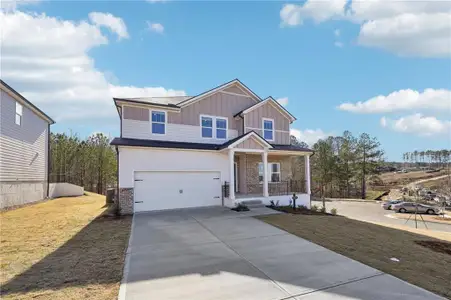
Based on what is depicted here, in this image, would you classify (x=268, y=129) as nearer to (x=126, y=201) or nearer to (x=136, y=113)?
(x=136, y=113)

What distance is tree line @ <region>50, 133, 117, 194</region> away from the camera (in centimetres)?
2811

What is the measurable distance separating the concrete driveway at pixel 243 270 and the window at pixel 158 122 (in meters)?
7.08

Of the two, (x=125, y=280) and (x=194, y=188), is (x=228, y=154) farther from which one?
(x=125, y=280)

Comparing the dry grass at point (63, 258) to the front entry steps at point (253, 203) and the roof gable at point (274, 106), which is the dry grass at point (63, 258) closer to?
the front entry steps at point (253, 203)

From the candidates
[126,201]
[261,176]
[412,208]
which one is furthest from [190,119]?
[412,208]

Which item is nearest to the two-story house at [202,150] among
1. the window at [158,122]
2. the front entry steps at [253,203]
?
the window at [158,122]

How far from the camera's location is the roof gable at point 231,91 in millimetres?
16288

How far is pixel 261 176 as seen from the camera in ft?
61.1

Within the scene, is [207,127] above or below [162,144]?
above

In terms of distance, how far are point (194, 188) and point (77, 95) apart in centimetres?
1253

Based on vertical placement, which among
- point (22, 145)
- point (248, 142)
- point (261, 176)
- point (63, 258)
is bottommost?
point (63, 258)

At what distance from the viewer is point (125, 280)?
5.23 metres

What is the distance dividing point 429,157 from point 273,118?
304 ft

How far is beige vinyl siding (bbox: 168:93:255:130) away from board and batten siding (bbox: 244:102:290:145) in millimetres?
880
